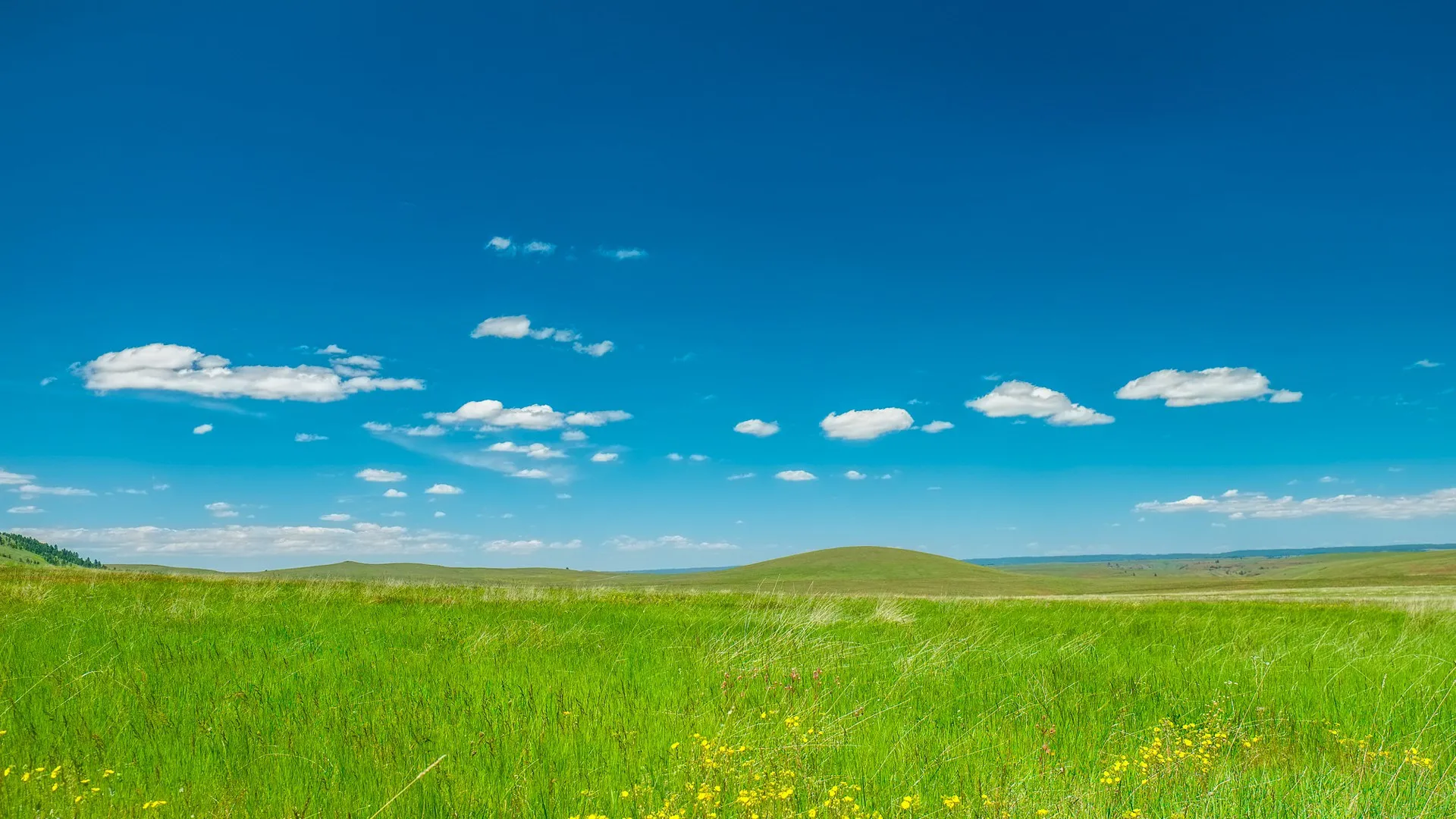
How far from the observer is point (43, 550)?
120688 mm

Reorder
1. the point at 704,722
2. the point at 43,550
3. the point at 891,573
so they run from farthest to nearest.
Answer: the point at 891,573 → the point at 43,550 → the point at 704,722

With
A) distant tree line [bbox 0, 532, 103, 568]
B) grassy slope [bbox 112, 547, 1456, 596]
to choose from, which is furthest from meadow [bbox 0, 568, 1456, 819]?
distant tree line [bbox 0, 532, 103, 568]

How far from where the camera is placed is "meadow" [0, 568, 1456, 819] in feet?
Answer: 15.3

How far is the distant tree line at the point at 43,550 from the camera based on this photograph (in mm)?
114375

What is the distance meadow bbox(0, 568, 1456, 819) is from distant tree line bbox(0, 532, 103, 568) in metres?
136

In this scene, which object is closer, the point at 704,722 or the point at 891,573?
the point at 704,722

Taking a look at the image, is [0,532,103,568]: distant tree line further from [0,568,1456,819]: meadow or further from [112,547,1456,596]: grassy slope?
[0,568,1456,819]: meadow

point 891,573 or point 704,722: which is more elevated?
point 704,722

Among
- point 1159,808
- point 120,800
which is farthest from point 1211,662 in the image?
point 120,800

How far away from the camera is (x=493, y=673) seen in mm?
8250

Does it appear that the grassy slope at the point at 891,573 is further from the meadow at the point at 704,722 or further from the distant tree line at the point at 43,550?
the meadow at the point at 704,722

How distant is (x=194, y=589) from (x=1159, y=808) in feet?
79.7

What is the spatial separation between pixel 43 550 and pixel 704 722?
158m

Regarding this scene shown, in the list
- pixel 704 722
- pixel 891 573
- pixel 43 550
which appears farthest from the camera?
pixel 891 573
